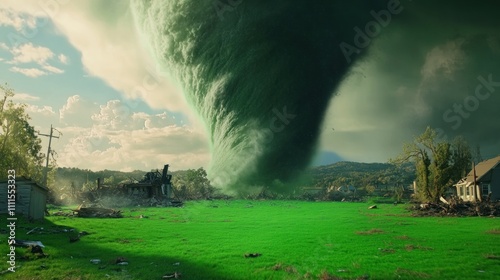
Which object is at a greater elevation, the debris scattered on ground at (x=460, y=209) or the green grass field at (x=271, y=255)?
the debris scattered on ground at (x=460, y=209)

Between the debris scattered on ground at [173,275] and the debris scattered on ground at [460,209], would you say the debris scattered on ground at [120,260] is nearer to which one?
the debris scattered on ground at [173,275]

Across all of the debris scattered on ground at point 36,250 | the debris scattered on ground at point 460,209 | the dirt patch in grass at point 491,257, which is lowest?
the debris scattered on ground at point 36,250

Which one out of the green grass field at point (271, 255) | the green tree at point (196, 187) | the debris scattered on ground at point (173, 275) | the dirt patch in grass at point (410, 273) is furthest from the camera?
the green tree at point (196, 187)

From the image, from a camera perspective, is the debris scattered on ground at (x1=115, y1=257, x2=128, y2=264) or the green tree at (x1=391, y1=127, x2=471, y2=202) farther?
the green tree at (x1=391, y1=127, x2=471, y2=202)

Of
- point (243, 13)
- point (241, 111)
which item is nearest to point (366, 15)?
point (243, 13)

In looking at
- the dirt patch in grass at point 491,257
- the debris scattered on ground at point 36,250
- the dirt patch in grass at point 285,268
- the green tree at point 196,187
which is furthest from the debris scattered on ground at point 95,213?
the green tree at point 196,187

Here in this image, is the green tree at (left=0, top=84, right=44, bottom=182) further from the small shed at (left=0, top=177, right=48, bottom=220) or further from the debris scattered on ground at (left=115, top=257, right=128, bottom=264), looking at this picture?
the debris scattered on ground at (left=115, top=257, right=128, bottom=264)

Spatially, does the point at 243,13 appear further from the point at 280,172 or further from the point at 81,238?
the point at 81,238

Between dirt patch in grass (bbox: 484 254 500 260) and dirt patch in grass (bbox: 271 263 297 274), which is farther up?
dirt patch in grass (bbox: 484 254 500 260)

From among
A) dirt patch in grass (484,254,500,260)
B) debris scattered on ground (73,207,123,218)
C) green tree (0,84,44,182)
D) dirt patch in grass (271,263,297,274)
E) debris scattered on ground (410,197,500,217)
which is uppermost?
green tree (0,84,44,182)

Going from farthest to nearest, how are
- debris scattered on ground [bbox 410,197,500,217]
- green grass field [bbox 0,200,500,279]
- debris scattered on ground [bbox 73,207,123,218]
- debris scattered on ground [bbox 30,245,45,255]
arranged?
debris scattered on ground [bbox 73,207,123,218]
debris scattered on ground [bbox 410,197,500,217]
debris scattered on ground [bbox 30,245,45,255]
green grass field [bbox 0,200,500,279]

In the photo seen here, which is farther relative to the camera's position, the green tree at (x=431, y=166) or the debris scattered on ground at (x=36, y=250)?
the green tree at (x=431, y=166)

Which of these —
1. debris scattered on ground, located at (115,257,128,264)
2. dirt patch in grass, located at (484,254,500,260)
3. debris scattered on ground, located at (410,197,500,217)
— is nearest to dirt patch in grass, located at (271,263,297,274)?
debris scattered on ground, located at (115,257,128,264)
